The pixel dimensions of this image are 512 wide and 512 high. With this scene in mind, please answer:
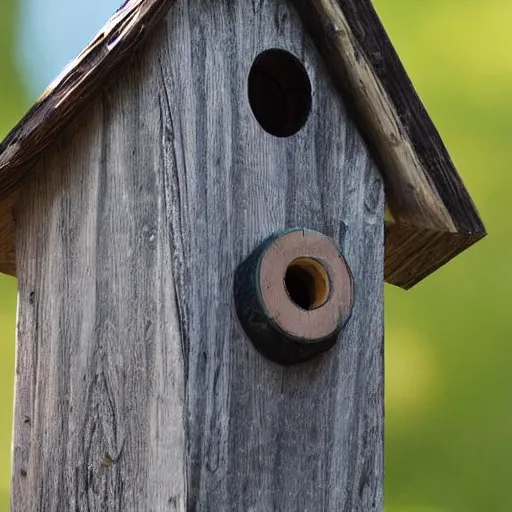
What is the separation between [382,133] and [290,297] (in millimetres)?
325

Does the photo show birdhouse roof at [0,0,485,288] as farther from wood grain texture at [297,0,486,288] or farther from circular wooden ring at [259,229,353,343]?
circular wooden ring at [259,229,353,343]

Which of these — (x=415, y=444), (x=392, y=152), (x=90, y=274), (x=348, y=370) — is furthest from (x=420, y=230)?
(x=415, y=444)

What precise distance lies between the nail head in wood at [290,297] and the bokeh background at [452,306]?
3.32 ft

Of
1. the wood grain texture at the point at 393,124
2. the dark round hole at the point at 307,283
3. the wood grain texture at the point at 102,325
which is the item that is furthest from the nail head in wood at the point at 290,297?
the wood grain texture at the point at 393,124

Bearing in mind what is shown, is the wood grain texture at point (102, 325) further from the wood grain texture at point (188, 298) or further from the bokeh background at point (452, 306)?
the bokeh background at point (452, 306)

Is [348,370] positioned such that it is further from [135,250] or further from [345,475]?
[135,250]

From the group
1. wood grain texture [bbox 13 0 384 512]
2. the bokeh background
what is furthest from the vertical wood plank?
the bokeh background

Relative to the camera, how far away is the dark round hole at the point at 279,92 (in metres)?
1.42

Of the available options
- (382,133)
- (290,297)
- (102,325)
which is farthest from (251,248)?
(382,133)

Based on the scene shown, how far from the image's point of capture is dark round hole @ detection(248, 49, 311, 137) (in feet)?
4.65

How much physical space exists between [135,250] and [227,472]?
30cm

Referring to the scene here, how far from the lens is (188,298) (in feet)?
3.93

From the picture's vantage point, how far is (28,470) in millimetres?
1415

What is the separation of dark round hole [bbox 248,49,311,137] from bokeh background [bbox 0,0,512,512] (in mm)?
952
